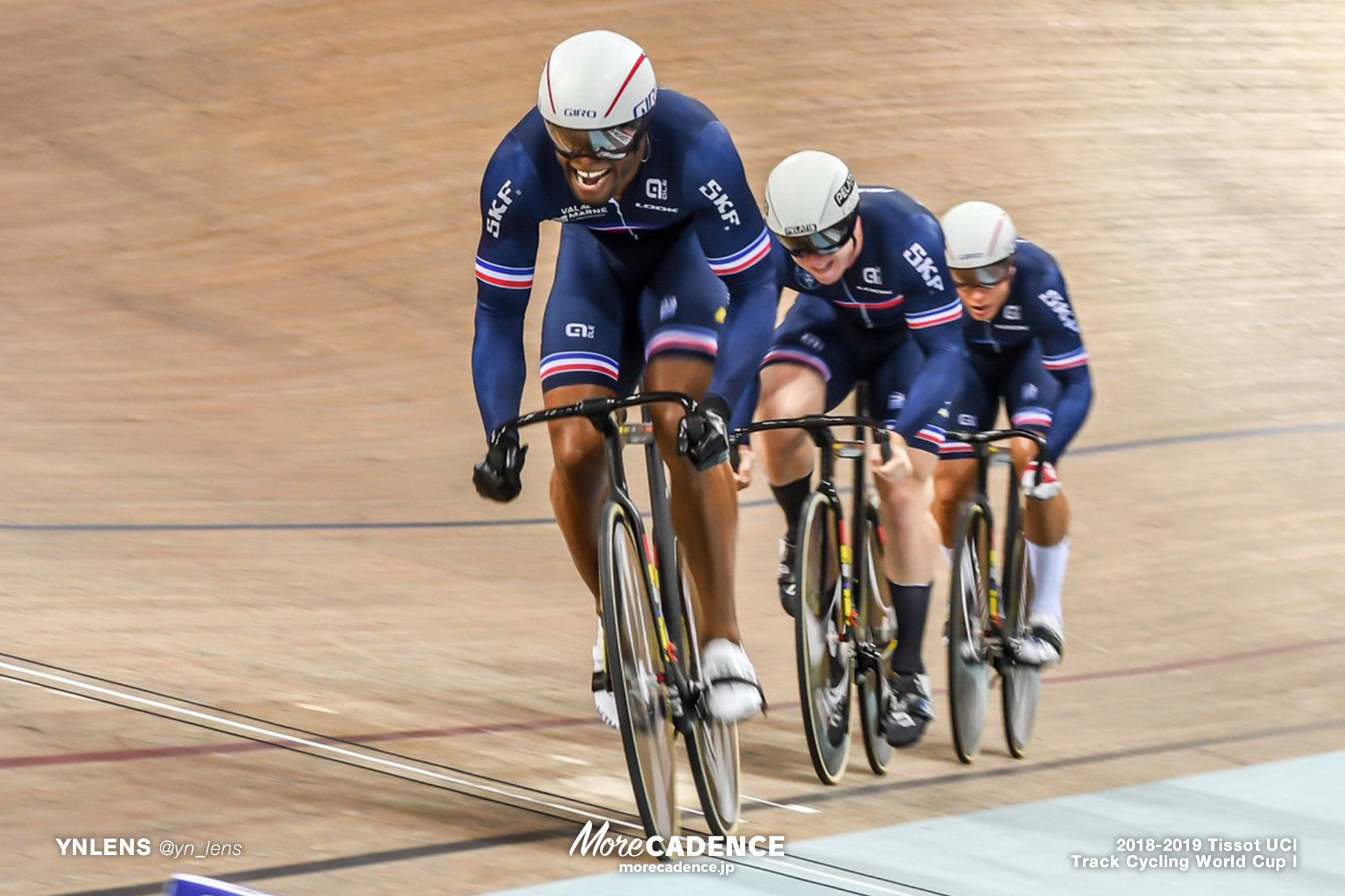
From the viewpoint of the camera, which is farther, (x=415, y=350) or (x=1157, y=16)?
(x=1157, y=16)

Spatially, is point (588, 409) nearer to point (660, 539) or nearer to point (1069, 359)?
point (660, 539)

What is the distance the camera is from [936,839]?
2893mm

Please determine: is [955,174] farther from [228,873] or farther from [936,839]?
[228,873]

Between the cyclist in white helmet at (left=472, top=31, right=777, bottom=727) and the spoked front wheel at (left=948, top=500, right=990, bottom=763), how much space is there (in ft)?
2.90

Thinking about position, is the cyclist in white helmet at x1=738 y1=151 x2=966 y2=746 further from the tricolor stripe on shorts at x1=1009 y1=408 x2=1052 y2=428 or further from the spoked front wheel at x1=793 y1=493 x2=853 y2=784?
the tricolor stripe on shorts at x1=1009 y1=408 x2=1052 y2=428

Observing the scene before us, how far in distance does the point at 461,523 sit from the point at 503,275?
10.2ft

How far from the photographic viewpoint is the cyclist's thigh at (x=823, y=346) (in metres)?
3.83

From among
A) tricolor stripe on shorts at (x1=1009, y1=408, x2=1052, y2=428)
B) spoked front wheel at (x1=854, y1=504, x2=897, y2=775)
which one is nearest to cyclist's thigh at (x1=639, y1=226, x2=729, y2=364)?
spoked front wheel at (x1=854, y1=504, x2=897, y2=775)

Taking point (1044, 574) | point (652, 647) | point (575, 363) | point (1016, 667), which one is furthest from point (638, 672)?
point (1044, 574)

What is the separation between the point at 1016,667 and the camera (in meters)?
3.88

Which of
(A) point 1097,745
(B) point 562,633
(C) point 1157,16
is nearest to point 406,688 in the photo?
(B) point 562,633

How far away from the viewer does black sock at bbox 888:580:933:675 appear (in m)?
3.65

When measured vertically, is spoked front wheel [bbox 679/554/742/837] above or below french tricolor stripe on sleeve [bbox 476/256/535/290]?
below

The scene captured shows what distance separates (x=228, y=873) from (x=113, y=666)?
1239 millimetres
